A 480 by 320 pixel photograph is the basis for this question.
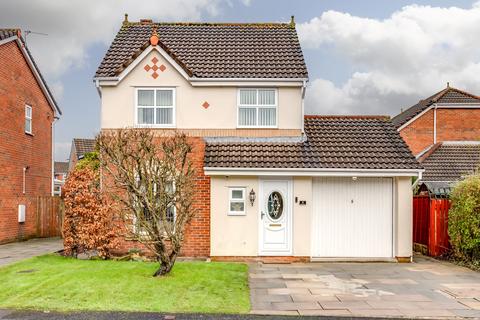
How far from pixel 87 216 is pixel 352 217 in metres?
8.07

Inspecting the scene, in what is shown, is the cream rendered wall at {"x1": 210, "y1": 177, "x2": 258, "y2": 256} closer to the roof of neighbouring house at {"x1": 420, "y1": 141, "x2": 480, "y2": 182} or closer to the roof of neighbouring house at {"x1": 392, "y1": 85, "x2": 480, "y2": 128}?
the roof of neighbouring house at {"x1": 420, "y1": 141, "x2": 480, "y2": 182}

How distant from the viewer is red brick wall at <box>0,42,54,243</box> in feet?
63.8

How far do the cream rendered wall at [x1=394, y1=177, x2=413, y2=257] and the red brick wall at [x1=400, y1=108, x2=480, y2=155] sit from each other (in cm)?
1667

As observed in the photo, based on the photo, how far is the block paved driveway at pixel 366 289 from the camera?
8.72 m

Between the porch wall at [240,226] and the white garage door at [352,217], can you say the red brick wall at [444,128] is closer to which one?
the white garage door at [352,217]

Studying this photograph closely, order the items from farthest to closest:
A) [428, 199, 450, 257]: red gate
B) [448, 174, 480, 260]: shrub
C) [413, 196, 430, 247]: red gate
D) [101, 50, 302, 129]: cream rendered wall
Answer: [413, 196, 430, 247]: red gate → [101, 50, 302, 129]: cream rendered wall → [428, 199, 450, 257]: red gate → [448, 174, 480, 260]: shrub

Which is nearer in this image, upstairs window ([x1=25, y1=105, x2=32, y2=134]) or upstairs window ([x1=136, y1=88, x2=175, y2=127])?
upstairs window ([x1=136, y1=88, x2=175, y2=127])

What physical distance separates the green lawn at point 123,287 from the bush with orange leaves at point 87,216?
88cm

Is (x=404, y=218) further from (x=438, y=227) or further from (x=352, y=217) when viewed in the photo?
(x=438, y=227)

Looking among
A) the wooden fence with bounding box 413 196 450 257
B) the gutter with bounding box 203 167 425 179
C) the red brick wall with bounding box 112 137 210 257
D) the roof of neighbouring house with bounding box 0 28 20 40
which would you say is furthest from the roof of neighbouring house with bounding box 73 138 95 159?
the wooden fence with bounding box 413 196 450 257

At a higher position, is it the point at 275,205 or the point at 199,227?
the point at 275,205

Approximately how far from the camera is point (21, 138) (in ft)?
69.4

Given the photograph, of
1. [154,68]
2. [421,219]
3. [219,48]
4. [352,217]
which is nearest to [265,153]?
[352,217]

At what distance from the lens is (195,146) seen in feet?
50.5
